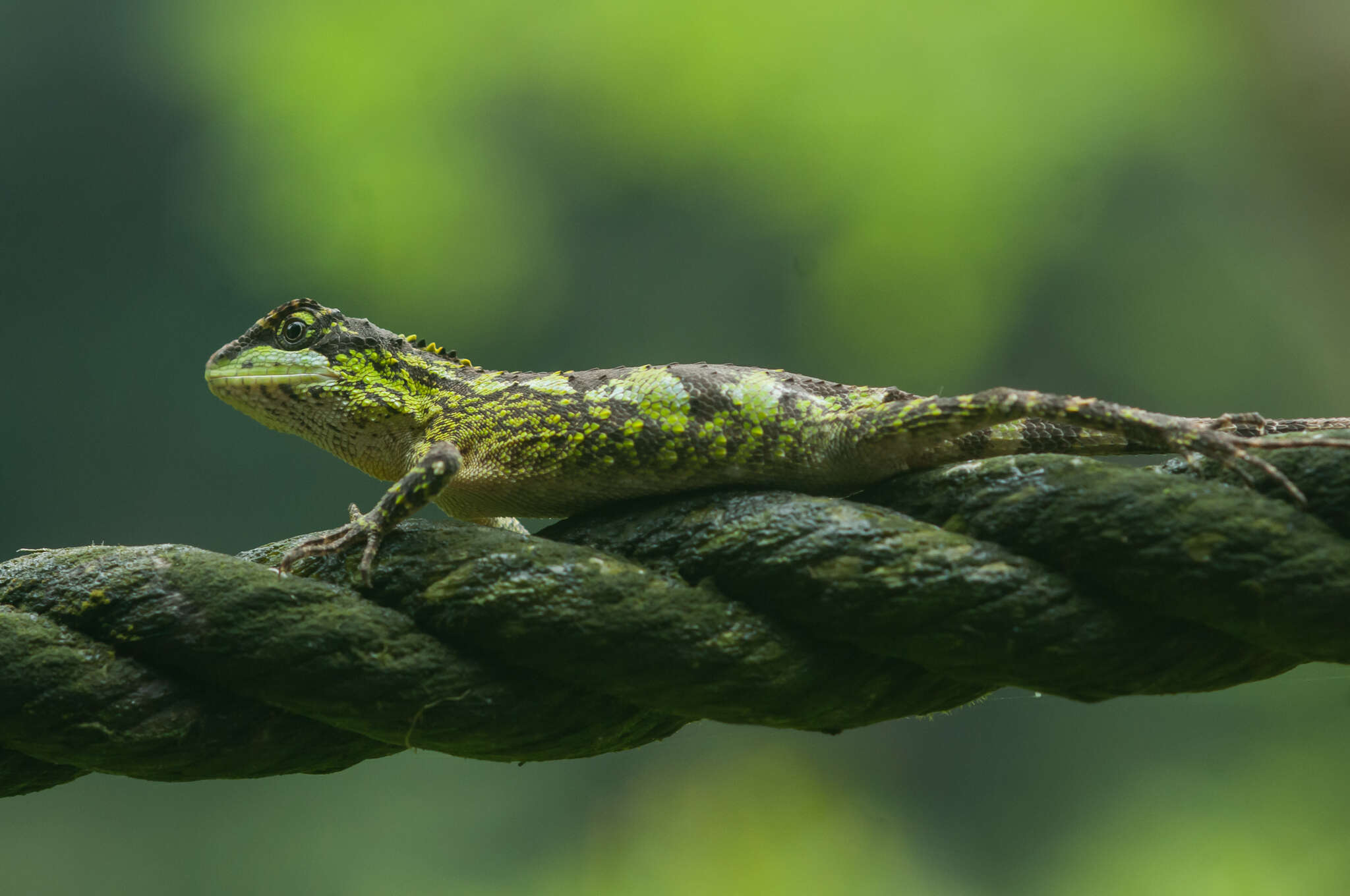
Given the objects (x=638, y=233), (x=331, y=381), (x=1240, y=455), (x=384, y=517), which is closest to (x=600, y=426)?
(x=384, y=517)

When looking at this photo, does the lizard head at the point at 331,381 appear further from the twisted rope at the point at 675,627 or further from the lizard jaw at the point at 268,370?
the twisted rope at the point at 675,627

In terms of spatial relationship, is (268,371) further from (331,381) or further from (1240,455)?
(1240,455)

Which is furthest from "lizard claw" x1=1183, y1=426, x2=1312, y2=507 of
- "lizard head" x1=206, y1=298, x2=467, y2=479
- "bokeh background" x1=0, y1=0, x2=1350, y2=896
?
"bokeh background" x1=0, y1=0, x2=1350, y2=896

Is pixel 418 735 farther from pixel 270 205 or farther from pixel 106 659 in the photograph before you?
pixel 270 205

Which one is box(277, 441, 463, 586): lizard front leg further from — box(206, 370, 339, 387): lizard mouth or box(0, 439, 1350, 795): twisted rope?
box(206, 370, 339, 387): lizard mouth

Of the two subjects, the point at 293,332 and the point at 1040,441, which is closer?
the point at 1040,441

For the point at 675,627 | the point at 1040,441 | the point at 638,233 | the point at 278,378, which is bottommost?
the point at 675,627

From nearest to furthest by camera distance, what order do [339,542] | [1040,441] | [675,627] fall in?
1. [675,627]
2. [339,542]
3. [1040,441]

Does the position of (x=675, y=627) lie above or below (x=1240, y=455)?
below
